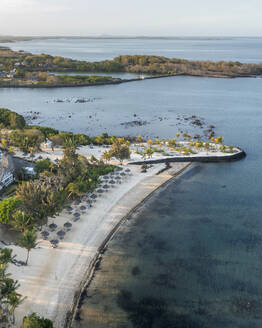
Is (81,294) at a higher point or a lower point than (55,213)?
lower

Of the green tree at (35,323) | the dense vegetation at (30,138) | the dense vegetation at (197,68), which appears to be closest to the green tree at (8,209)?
the green tree at (35,323)

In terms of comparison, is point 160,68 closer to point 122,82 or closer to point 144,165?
point 122,82

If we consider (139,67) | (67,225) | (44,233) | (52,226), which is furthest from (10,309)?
(139,67)

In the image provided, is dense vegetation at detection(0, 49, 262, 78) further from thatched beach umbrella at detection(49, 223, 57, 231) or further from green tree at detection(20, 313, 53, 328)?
green tree at detection(20, 313, 53, 328)

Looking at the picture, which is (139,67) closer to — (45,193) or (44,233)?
(45,193)

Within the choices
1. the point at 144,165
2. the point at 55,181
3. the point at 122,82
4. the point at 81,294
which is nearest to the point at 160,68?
the point at 122,82

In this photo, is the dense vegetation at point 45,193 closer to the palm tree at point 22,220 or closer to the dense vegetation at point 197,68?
the palm tree at point 22,220

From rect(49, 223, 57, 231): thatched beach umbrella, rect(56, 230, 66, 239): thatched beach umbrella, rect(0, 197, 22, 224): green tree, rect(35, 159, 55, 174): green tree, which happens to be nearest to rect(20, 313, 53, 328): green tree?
rect(56, 230, 66, 239): thatched beach umbrella
